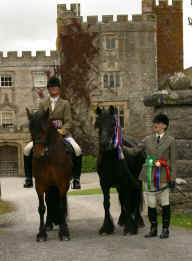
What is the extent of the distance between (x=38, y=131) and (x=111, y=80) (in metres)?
30.7

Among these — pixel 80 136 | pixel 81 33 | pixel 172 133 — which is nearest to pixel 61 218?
pixel 172 133

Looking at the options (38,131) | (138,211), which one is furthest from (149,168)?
(38,131)

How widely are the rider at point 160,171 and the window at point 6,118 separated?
31209 millimetres

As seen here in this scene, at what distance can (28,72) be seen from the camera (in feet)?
125

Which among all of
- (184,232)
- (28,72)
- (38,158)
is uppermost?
(28,72)

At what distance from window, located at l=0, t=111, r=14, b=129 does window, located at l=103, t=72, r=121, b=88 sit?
8674 millimetres

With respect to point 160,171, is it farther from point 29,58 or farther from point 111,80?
point 29,58

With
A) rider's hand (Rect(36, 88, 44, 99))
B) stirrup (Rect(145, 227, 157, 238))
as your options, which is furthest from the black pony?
rider's hand (Rect(36, 88, 44, 99))

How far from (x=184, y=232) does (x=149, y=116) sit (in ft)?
97.6

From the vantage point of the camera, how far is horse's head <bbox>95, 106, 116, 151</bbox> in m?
7.35

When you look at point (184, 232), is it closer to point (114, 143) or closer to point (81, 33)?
point (114, 143)

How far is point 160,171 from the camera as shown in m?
7.45

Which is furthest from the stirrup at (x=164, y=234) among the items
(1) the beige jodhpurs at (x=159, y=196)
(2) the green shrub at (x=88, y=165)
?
(2) the green shrub at (x=88, y=165)

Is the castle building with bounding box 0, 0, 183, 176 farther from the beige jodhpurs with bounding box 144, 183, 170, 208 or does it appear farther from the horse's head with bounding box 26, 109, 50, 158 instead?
the horse's head with bounding box 26, 109, 50, 158
